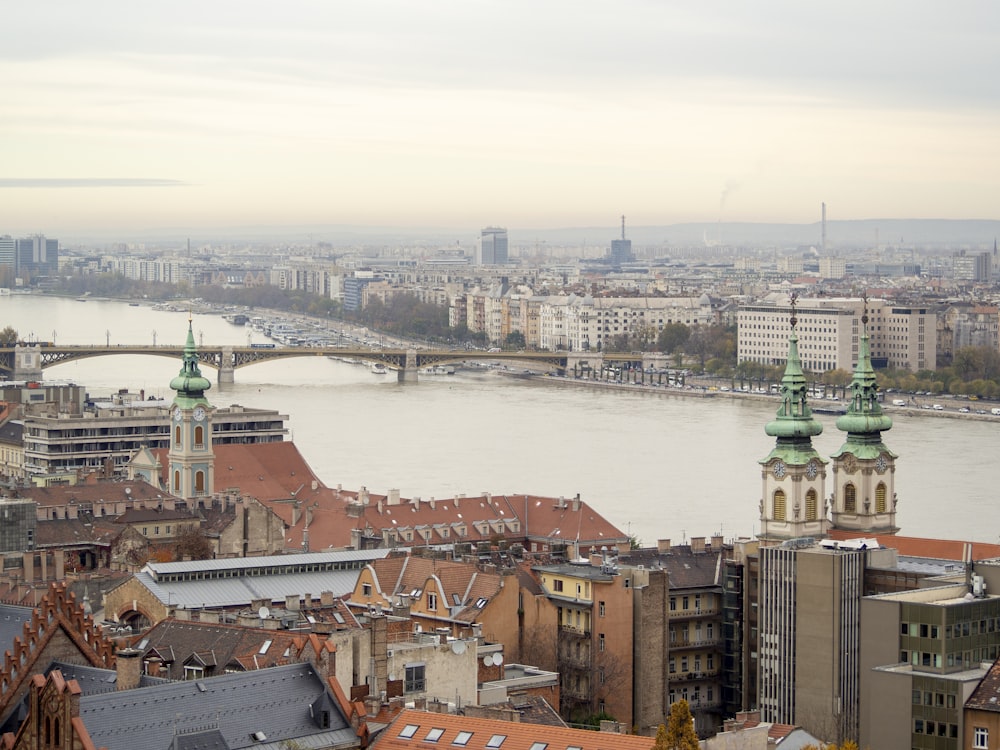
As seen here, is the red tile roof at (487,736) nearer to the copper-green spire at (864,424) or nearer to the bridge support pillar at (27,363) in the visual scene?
the copper-green spire at (864,424)

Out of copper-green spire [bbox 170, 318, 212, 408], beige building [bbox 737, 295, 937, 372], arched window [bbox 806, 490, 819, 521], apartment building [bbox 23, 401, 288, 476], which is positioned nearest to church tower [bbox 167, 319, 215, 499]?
copper-green spire [bbox 170, 318, 212, 408]

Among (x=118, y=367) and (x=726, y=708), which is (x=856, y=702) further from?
(x=118, y=367)

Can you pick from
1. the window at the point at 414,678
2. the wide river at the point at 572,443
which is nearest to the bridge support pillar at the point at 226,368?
the wide river at the point at 572,443

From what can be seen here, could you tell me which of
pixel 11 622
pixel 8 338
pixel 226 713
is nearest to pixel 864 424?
pixel 11 622

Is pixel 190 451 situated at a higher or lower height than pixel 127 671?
lower

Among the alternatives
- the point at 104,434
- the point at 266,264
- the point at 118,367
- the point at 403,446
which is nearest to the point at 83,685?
the point at 104,434

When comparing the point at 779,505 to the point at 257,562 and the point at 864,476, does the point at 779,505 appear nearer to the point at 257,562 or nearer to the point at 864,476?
the point at 864,476
